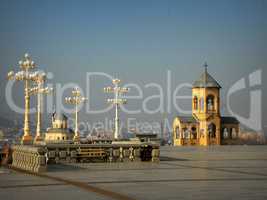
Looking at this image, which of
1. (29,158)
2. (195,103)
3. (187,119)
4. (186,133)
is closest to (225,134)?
(195,103)

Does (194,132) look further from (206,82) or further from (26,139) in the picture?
(26,139)

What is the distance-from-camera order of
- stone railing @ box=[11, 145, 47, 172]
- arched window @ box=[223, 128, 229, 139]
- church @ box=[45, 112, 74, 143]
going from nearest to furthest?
stone railing @ box=[11, 145, 47, 172]
church @ box=[45, 112, 74, 143]
arched window @ box=[223, 128, 229, 139]

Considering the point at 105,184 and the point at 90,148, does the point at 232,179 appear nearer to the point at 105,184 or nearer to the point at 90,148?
the point at 105,184

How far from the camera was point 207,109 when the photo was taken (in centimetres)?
8394

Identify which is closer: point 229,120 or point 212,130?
point 212,130

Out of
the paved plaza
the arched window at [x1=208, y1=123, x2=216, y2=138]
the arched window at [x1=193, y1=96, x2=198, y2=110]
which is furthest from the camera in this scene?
the arched window at [x1=193, y1=96, x2=198, y2=110]

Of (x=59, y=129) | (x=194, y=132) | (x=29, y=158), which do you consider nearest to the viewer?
(x=29, y=158)

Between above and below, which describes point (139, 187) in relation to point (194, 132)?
below

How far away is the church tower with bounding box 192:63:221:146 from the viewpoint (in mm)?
82938

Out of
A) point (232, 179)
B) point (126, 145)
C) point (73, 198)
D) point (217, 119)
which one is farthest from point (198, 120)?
point (73, 198)

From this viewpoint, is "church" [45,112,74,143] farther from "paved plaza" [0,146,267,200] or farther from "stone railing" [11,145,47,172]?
"paved plaza" [0,146,267,200]

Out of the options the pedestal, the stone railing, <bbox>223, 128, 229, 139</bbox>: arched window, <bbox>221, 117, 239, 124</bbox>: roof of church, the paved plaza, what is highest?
<bbox>221, 117, 239, 124</bbox>: roof of church

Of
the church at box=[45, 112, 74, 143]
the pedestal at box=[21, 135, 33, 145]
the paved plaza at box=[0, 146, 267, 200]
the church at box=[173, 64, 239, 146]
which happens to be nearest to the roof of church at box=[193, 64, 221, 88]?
the church at box=[173, 64, 239, 146]

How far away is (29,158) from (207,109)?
6126 centimetres
